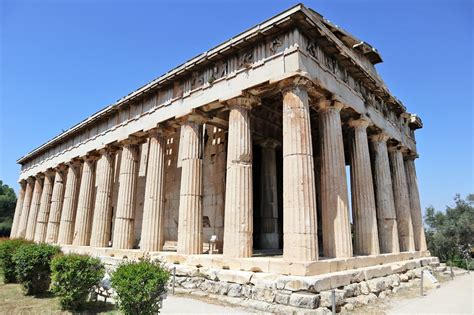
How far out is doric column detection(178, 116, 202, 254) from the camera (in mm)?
12938

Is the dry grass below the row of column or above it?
below

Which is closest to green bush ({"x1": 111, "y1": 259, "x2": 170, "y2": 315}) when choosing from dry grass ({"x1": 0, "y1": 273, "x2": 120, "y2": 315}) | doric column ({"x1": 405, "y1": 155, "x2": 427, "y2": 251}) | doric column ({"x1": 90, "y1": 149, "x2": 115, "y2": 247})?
dry grass ({"x1": 0, "y1": 273, "x2": 120, "y2": 315})

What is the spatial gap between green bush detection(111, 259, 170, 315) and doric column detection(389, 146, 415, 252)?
48.9 feet

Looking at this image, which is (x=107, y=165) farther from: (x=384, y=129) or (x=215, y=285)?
(x=384, y=129)

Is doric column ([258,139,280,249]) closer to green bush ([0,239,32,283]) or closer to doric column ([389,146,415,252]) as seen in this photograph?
doric column ([389,146,415,252])

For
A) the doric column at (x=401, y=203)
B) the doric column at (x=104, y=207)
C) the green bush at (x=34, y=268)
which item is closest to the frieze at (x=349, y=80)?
the doric column at (x=401, y=203)

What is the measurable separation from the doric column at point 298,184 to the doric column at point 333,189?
1.65 metres

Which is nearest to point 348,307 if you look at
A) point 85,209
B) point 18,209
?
point 85,209

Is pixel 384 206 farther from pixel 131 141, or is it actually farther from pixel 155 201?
pixel 131 141

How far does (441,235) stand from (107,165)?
1316 inches

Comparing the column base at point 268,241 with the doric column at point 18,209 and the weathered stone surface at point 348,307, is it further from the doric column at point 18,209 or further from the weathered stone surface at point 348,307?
the doric column at point 18,209

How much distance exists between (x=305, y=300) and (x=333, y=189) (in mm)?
4740

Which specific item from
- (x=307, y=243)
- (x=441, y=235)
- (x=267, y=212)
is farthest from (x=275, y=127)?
(x=441, y=235)

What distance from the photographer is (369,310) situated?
29.7 ft
